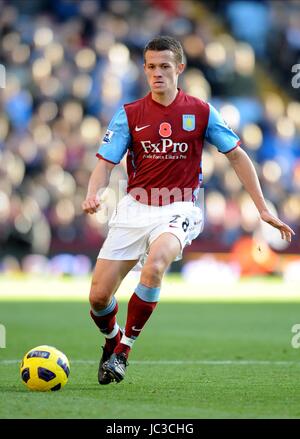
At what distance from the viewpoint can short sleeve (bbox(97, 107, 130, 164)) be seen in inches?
293

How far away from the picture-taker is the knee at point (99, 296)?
7.34m

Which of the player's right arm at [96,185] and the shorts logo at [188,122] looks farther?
the shorts logo at [188,122]

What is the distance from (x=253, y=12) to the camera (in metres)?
25.7

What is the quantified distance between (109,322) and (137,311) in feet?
1.55

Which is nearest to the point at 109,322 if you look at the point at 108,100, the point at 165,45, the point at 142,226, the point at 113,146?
the point at 142,226

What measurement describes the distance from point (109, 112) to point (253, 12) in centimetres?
600

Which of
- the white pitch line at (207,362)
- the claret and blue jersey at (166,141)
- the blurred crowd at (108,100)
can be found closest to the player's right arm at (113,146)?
the claret and blue jersey at (166,141)

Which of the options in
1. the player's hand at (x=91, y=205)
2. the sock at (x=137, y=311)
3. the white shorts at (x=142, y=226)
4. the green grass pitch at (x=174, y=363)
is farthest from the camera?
the white shorts at (x=142, y=226)

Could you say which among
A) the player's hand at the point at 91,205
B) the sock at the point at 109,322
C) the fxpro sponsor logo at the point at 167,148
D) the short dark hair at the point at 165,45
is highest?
the short dark hair at the point at 165,45

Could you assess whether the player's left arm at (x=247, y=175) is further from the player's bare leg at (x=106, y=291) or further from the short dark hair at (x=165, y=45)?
the player's bare leg at (x=106, y=291)

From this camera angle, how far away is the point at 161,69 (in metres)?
7.38

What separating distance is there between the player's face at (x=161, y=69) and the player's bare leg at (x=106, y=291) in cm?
122

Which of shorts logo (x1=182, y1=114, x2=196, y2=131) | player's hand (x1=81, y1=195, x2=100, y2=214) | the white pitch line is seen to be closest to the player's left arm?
shorts logo (x1=182, y1=114, x2=196, y2=131)

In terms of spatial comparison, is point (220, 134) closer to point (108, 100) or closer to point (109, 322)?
point (109, 322)
